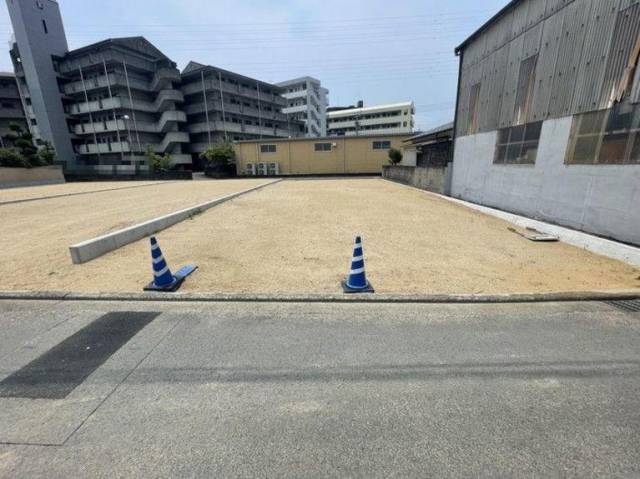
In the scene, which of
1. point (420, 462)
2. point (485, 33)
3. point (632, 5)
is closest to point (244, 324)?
point (420, 462)

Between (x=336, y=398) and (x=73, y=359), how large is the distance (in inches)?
103

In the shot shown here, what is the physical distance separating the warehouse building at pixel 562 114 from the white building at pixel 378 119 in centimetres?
4973

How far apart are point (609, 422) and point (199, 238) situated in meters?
7.33

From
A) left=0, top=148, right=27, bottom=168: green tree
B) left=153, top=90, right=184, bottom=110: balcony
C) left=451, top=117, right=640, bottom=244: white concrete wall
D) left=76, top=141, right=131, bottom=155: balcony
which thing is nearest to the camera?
left=451, top=117, right=640, bottom=244: white concrete wall

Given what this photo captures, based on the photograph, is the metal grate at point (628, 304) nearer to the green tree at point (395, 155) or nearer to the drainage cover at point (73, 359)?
the drainage cover at point (73, 359)

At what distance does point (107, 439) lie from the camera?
196 centimetres

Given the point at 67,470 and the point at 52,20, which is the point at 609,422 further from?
the point at 52,20

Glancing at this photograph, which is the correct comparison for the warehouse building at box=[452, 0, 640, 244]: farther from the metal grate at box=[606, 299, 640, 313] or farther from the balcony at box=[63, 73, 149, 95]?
the balcony at box=[63, 73, 149, 95]

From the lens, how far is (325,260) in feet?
18.3

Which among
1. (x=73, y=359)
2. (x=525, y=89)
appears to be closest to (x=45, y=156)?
(x=73, y=359)

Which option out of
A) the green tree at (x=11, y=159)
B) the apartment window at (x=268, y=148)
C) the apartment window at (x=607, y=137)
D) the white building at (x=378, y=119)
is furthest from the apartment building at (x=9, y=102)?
the apartment window at (x=607, y=137)

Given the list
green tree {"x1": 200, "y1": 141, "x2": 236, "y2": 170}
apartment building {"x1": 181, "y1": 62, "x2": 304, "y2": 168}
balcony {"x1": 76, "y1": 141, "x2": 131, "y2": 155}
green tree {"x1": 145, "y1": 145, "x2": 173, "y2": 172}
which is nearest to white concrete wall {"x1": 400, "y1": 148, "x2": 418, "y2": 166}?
green tree {"x1": 200, "y1": 141, "x2": 236, "y2": 170}

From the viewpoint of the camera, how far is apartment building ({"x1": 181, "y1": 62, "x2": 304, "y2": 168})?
39.1m

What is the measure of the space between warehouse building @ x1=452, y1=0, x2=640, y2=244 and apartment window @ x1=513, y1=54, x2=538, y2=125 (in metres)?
0.03
